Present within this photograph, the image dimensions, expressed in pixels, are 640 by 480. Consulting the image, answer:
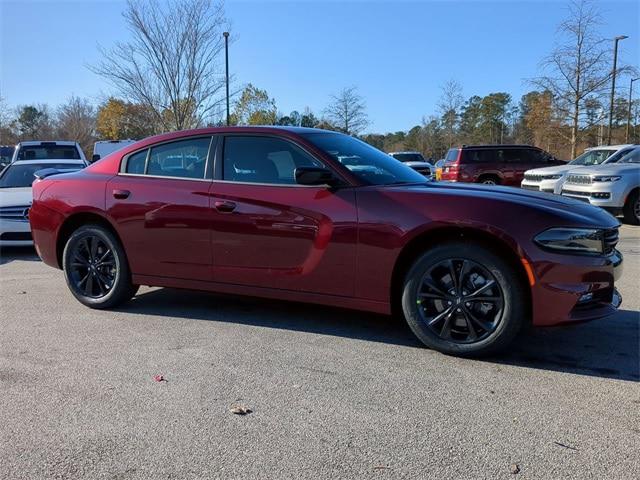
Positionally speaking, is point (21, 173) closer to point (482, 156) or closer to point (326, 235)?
point (326, 235)

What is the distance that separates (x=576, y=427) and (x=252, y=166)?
2904 millimetres

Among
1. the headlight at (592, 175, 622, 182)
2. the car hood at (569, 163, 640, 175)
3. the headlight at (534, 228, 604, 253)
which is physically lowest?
the headlight at (534, 228, 604, 253)

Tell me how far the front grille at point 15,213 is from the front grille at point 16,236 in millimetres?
209

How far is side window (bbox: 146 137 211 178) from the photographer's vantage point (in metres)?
4.63

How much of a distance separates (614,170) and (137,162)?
10058mm

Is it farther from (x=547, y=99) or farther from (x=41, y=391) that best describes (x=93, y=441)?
(x=547, y=99)

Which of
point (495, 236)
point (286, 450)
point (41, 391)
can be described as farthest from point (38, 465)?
point (495, 236)

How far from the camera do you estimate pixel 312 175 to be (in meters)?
3.91

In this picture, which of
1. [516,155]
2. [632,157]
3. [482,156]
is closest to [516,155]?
[516,155]

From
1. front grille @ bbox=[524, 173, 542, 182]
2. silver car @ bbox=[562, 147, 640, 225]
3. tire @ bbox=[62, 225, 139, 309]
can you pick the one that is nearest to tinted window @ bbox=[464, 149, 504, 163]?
front grille @ bbox=[524, 173, 542, 182]

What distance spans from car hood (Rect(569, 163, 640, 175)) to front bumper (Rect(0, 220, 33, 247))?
1067 centimetres

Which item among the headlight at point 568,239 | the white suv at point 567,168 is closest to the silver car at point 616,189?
the white suv at point 567,168

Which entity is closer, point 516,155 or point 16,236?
point 16,236

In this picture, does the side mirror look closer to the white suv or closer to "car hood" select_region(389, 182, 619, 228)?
"car hood" select_region(389, 182, 619, 228)
